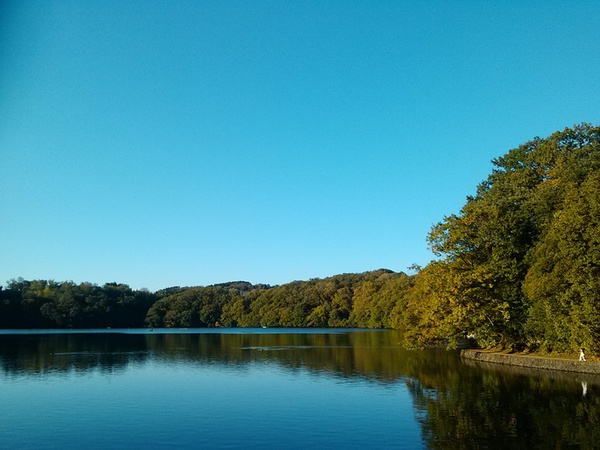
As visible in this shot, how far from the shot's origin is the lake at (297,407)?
2144 cm

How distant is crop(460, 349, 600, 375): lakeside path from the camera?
38.9 meters

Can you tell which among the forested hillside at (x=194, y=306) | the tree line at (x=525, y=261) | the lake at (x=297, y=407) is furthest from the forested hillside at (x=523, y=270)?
the forested hillside at (x=194, y=306)

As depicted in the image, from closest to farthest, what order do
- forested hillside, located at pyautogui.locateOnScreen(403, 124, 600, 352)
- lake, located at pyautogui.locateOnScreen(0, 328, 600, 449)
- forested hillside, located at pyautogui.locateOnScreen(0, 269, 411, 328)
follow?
lake, located at pyautogui.locateOnScreen(0, 328, 600, 449) < forested hillside, located at pyautogui.locateOnScreen(403, 124, 600, 352) < forested hillside, located at pyautogui.locateOnScreen(0, 269, 411, 328)

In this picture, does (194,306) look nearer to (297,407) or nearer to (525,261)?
(525,261)

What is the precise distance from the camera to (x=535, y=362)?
Answer: 144 ft

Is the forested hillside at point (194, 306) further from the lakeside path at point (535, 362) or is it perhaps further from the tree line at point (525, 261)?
the lakeside path at point (535, 362)

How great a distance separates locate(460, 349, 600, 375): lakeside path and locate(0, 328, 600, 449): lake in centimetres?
163

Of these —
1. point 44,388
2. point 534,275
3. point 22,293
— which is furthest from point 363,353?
point 22,293

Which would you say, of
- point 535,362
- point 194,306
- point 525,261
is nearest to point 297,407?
point 535,362

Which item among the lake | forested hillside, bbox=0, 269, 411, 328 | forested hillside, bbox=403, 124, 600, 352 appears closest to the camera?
the lake

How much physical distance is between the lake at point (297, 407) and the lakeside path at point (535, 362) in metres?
1.63

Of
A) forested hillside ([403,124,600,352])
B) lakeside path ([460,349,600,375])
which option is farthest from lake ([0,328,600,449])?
forested hillside ([403,124,600,352])

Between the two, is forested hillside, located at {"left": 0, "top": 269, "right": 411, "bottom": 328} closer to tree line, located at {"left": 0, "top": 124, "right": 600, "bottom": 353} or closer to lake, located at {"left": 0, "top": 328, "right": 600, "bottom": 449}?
tree line, located at {"left": 0, "top": 124, "right": 600, "bottom": 353}

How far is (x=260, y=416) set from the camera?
26391mm
